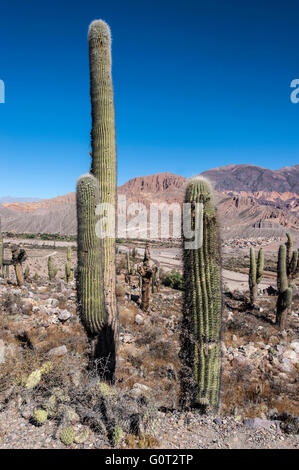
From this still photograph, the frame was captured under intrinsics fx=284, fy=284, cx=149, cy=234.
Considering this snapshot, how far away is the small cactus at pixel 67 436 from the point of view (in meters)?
2.79

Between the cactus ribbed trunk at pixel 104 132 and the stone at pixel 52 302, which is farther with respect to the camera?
the stone at pixel 52 302

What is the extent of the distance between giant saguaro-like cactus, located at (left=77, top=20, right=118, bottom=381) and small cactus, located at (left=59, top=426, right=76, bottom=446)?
1.44 meters

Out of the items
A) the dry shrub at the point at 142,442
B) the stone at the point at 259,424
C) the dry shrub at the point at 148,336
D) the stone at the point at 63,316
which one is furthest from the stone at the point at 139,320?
the dry shrub at the point at 142,442

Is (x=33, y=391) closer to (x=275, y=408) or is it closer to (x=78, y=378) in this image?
(x=78, y=378)

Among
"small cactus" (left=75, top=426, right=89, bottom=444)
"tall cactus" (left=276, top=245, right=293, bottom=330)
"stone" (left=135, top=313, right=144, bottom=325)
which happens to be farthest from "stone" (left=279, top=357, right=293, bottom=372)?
"small cactus" (left=75, top=426, right=89, bottom=444)

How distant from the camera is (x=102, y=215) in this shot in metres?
4.57

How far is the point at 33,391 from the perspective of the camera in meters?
3.58

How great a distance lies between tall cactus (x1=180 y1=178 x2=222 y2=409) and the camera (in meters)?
3.44

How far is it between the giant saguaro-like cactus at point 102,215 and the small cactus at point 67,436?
1444mm

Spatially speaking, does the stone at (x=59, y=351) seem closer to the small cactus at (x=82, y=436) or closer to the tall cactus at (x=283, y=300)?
the small cactus at (x=82, y=436)

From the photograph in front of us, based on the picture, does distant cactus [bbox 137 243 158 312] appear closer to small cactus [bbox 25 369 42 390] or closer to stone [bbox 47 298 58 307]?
stone [bbox 47 298 58 307]

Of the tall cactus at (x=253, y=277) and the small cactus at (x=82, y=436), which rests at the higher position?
the small cactus at (x=82, y=436)

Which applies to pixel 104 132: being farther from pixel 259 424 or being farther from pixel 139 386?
pixel 259 424

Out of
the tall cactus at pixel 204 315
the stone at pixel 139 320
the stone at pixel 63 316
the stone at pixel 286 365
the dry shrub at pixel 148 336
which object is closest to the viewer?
the tall cactus at pixel 204 315
